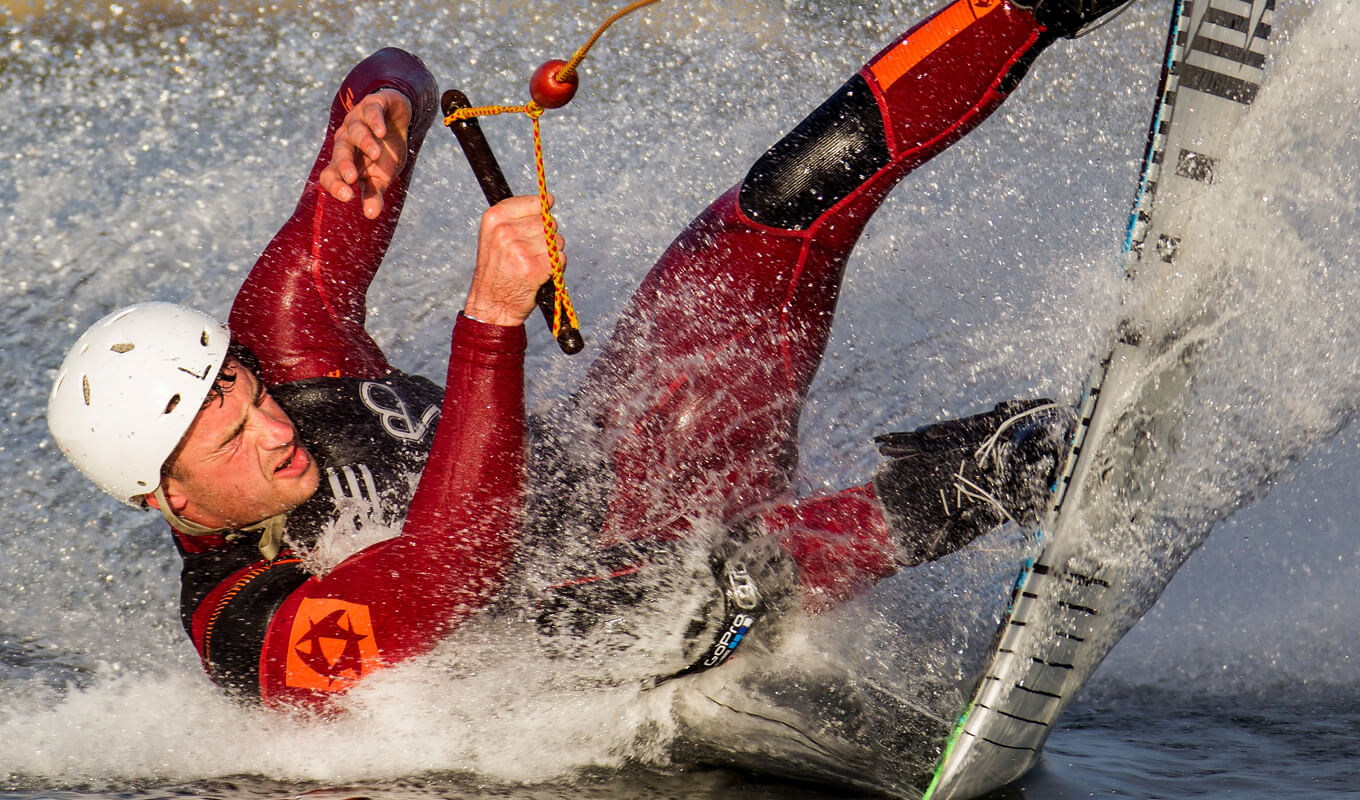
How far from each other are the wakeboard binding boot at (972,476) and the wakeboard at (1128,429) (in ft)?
0.16

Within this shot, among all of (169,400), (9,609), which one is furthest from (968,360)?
(9,609)

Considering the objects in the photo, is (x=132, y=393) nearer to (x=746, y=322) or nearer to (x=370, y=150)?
(x=370, y=150)

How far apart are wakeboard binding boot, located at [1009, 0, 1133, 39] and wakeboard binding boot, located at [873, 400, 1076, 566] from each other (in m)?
0.72

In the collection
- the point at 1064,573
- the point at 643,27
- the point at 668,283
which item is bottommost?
the point at 1064,573

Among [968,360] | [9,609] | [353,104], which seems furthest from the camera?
[9,609]

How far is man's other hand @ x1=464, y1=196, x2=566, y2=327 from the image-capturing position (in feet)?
5.37

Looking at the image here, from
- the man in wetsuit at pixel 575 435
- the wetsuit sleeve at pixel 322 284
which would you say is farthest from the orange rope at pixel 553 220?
the wetsuit sleeve at pixel 322 284

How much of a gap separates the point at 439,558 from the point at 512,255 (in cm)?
55

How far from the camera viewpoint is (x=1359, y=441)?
296 cm

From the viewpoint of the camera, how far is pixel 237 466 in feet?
6.76

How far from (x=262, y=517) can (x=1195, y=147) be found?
1.97 meters

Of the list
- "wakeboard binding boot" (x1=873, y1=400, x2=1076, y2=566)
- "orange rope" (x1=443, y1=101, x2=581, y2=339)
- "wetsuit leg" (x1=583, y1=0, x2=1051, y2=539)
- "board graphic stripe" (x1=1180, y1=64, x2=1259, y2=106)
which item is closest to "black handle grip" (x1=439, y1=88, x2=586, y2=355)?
"orange rope" (x1=443, y1=101, x2=581, y2=339)

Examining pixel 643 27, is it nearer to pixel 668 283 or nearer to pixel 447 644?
pixel 668 283

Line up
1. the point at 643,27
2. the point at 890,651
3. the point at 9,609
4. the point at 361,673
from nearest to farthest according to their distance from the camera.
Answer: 1. the point at 361,673
2. the point at 890,651
3. the point at 9,609
4. the point at 643,27
